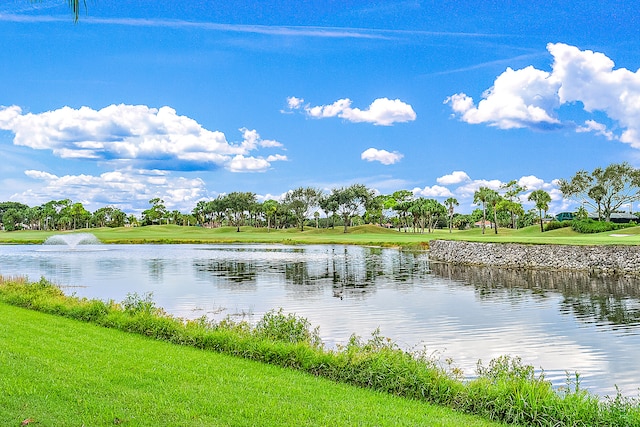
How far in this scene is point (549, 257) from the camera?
37.8 metres

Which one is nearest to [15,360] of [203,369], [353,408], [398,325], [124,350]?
[124,350]

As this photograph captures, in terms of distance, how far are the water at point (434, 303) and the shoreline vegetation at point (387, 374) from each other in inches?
84.8

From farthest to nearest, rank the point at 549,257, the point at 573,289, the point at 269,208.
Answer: the point at 269,208, the point at 549,257, the point at 573,289

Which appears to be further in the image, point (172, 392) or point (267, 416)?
point (172, 392)

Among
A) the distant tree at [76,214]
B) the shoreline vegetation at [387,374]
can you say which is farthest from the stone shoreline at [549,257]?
the distant tree at [76,214]

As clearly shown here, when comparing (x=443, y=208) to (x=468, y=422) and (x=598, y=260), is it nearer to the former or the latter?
(x=598, y=260)

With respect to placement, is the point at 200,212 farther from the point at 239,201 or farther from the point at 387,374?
the point at 387,374

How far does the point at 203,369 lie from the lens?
9.84 meters

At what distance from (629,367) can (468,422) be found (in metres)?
7.16

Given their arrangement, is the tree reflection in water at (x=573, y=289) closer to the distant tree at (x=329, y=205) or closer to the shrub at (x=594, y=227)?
the shrub at (x=594, y=227)

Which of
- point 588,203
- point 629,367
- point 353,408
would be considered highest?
point 588,203

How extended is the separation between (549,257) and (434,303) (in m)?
19.0

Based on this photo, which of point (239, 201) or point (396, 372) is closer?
point (396, 372)

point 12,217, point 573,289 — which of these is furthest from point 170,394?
point 12,217
